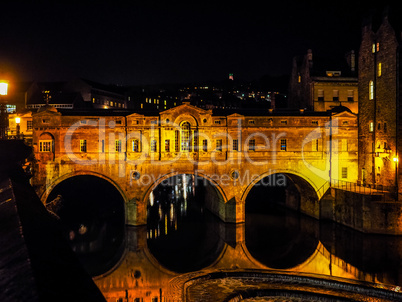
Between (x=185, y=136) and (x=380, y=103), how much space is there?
16705 mm

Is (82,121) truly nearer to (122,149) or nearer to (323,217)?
(122,149)

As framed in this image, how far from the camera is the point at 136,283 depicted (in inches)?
936

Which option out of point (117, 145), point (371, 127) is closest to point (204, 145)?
point (117, 145)

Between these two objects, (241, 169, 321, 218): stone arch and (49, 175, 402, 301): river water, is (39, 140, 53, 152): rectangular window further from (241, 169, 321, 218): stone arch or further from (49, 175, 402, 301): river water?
(241, 169, 321, 218): stone arch

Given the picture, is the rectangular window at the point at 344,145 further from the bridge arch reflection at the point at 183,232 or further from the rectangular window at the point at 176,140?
the rectangular window at the point at 176,140

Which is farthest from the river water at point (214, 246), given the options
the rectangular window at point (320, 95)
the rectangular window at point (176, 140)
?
the rectangular window at point (320, 95)

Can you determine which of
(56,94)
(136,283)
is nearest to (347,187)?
(136,283)

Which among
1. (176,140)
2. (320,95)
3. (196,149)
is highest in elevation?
(320,95)

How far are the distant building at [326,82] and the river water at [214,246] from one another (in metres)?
12.6

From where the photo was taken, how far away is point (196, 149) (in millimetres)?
34719

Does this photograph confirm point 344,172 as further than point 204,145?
Yes

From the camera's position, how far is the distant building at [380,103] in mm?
31344

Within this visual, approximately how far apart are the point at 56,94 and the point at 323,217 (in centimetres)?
3946

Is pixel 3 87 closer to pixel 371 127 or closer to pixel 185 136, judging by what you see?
pixel 185 136
